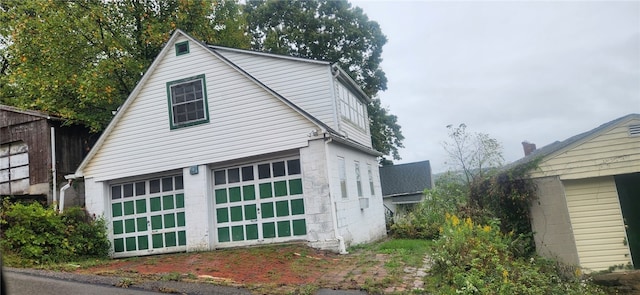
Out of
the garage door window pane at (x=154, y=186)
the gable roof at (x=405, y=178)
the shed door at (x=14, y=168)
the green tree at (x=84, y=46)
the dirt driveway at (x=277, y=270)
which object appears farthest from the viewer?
the gable roof at (x=405, y=178)

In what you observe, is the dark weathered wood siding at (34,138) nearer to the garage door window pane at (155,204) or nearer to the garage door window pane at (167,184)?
the garage door window pane at (155,204)

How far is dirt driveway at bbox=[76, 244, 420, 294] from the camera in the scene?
7.68m

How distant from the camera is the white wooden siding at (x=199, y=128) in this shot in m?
12.5

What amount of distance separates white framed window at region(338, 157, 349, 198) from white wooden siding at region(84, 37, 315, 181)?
5.32 ft

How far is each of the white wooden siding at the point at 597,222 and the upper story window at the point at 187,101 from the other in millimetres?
10589

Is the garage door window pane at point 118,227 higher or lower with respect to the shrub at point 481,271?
higher

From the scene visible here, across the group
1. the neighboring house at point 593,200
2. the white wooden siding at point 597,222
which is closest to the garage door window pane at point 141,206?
the neighboring house at point 593,200

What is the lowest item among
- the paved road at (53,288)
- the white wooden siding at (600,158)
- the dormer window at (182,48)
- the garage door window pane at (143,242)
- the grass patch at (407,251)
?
the grass patch at (407,251)

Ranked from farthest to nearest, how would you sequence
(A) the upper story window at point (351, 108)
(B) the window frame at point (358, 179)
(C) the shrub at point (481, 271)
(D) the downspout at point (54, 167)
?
(D) the downspout at point (54, 167) → (A) the upper story window at point (351, 108) → (B) the window frame at point (358, 179) → (C) the shrub at point (481, 271)

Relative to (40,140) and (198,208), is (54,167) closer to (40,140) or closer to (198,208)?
(40,140)

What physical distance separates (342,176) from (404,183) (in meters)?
20.0

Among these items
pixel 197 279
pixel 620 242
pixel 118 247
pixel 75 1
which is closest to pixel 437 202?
pixel 620 242

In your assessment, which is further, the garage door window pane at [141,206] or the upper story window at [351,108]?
the upper story window at [351,108]

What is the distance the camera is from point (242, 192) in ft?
42.7
